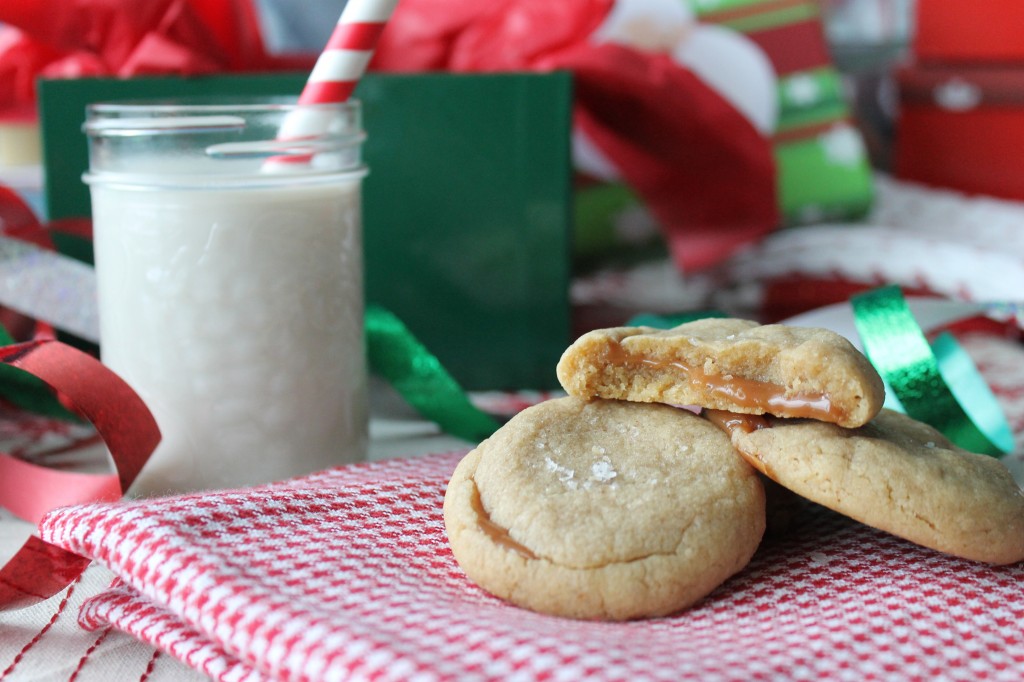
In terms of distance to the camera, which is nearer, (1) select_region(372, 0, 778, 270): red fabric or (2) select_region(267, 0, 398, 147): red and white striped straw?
(2) select_region(267, 0, 398, 147): red and white striped straw

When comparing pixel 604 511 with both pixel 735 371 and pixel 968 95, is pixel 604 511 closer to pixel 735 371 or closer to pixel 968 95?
pixel 735 371

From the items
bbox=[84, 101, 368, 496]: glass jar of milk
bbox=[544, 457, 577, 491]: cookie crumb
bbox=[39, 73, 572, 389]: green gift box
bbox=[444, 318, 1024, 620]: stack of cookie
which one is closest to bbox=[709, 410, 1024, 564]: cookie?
bbox=[444, 318, 1024, 620]: stack of cookie

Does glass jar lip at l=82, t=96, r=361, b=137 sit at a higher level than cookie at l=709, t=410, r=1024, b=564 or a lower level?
higher

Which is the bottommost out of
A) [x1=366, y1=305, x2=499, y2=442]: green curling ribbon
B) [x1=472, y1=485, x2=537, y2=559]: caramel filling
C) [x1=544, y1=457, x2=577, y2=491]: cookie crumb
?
[x1=366, y1=305, x2=499, y2=442]: green curling ribbon

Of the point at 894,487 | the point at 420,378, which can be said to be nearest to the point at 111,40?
the point at 420,378

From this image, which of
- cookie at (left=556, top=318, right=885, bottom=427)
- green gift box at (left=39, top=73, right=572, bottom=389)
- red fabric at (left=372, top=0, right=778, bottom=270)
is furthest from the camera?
red fabric at (left=372, top=0, right=778, bottom=270)

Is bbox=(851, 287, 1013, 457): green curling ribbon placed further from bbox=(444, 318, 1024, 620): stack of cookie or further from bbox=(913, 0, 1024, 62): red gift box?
bbox=(913, 0, 1024, 62): red gift box
